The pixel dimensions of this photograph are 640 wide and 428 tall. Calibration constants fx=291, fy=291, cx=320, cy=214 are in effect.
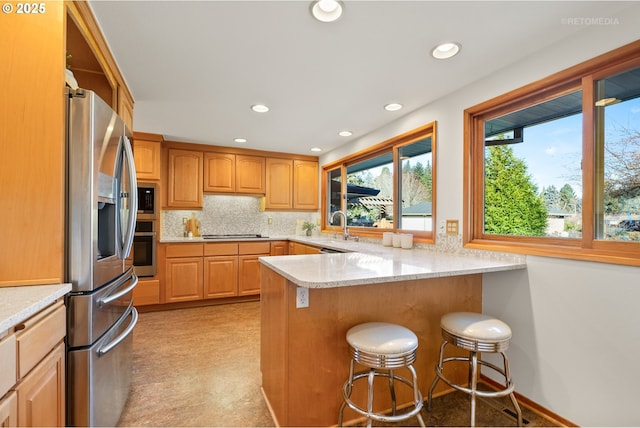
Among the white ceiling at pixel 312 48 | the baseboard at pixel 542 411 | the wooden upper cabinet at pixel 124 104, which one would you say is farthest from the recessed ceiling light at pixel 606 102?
the wooden upper cabinet at pixel 124 104

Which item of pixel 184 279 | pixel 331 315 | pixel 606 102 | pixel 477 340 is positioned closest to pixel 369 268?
pixel 331 315

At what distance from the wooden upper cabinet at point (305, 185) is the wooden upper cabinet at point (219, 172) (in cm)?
101

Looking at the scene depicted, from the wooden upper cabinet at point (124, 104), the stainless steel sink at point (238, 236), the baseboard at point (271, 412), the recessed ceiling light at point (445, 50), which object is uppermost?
the recessed ceiling light at point (445, 50)

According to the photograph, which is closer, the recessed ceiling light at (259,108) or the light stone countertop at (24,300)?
the light stone countertop at (24,300)

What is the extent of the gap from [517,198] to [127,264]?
8.69ft

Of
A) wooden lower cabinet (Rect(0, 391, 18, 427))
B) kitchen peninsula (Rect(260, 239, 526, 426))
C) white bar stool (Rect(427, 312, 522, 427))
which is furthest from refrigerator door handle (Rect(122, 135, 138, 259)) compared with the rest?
white bar stool (Rect(427, 312, 522, 427))

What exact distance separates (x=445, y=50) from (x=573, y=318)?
1.74 metres

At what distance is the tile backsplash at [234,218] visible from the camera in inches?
172

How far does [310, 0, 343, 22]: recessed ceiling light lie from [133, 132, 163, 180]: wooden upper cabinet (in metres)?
3.08

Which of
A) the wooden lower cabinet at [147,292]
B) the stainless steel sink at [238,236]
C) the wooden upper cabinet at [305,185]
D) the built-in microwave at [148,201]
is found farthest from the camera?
the wooden upper cabinet at [305,185]

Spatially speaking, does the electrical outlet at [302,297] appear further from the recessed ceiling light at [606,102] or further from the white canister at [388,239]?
the recessed ceiling light at [606,102]

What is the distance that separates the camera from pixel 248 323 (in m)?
3.35

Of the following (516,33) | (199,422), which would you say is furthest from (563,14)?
(199,422)

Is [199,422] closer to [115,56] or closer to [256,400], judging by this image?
[256,400]
